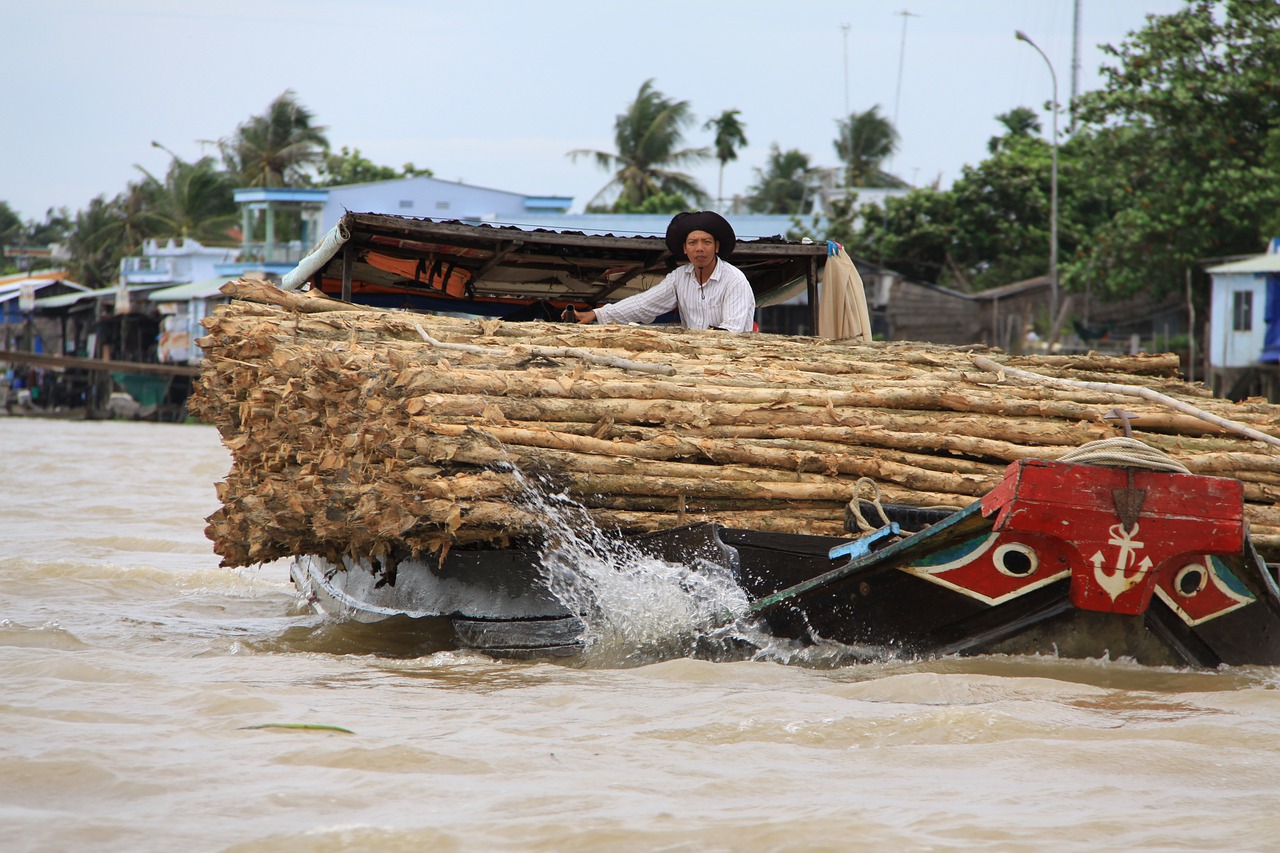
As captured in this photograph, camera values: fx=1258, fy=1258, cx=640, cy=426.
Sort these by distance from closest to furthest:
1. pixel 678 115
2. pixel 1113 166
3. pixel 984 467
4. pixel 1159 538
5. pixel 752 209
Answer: pixel 1159 538, pixel 984 467, pixel 1113 166, pixel 678 115, pixel 752 209

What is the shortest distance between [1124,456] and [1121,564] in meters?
0.38

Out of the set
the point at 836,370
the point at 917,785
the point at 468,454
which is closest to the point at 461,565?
the point at 468,454

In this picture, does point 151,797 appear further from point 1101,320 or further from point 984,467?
point 1101,320

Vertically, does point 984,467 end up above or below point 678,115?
below

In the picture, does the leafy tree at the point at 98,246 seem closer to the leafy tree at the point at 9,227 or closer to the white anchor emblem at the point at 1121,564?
the leafy tree at the point at 9,227

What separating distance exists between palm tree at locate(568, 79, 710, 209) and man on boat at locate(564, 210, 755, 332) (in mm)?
30393

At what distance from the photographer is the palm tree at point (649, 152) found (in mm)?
36281

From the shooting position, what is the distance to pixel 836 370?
464cm

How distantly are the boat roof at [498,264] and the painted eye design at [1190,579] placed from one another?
2848 mm

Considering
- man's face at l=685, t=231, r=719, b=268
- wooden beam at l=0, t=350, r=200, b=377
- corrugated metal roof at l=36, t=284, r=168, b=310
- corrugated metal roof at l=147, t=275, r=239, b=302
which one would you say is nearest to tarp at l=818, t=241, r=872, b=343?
man's face at l=685, t=231, r=719, b=268

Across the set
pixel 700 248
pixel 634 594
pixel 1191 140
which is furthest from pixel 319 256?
pixel 1191 140

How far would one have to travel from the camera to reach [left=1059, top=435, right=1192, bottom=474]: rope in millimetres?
3559

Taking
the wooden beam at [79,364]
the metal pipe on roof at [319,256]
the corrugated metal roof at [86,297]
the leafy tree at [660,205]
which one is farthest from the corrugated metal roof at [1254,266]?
the corrugated metal roof at [86,297]

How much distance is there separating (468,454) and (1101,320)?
87.1 feet
